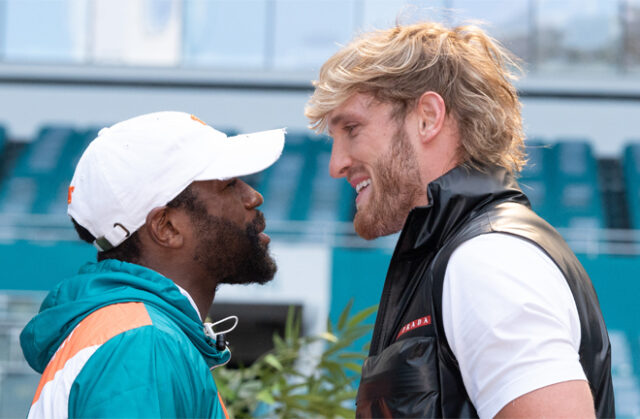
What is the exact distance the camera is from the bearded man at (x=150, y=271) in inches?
57.2

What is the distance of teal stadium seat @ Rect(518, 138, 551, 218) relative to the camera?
1090 cm

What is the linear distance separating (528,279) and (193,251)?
2.60ft

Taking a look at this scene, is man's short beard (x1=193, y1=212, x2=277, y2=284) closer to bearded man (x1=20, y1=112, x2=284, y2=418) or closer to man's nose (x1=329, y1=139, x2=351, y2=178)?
bearded man (x1=20, y1=112, x2=284, y2=418)

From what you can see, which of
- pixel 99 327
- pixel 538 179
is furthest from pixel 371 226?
pixel 538 179

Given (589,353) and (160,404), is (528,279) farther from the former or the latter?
(160,404)

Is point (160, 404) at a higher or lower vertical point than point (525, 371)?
lower

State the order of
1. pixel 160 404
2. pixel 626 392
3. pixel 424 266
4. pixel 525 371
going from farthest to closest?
pixel 626 392 < pixel 424 266 < pixel 160 404 < pixel 525 371

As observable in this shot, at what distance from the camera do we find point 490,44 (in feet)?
→ 6.16

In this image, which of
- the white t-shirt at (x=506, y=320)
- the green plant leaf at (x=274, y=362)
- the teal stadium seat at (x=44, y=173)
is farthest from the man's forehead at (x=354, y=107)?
the teal stadium seat at (x=44, y=173)

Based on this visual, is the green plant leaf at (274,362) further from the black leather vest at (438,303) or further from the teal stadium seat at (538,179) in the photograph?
the teal stadium seat at (538,179)

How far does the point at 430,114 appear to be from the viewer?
1772 millimetres

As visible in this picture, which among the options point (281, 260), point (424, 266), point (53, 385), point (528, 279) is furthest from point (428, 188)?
point (281, 260)

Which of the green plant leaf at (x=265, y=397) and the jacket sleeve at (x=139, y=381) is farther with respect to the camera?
the green plant leaf at (x=265, y=397)

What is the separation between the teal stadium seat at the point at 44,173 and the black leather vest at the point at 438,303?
32.5 ft
